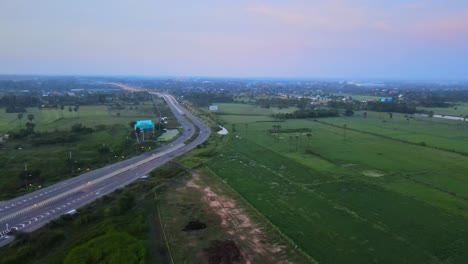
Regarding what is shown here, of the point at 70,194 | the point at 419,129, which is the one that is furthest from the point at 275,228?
the point at 419,129

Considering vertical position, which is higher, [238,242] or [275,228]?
[275,228]

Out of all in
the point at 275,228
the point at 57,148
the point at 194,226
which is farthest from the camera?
the point at 57,148

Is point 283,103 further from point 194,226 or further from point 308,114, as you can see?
point 194,226

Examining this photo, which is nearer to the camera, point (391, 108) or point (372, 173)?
point (372, 173)

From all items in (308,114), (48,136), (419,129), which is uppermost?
(308,114)

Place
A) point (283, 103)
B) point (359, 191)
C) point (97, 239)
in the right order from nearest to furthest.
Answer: point (97, 239) < point (359, 191) < point (283, 103)

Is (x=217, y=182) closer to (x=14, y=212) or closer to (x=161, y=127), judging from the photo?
(x=14, y=212)

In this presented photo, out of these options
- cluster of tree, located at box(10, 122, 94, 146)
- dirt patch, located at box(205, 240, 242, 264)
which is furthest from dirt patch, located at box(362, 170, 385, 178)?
cluster of tree, located at box(10, 122, 94, 146)
